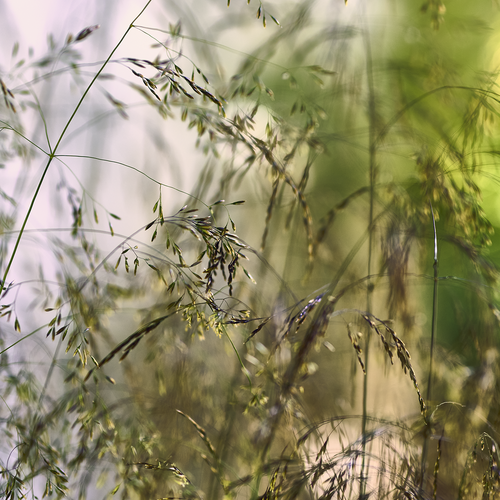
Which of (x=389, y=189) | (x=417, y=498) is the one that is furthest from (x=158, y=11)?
(x=417, y=498)

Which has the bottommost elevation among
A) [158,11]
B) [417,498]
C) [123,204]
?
[417,498]

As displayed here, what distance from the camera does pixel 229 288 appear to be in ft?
1.43

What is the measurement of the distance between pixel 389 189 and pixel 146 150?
0.61 metres

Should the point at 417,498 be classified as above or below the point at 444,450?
below

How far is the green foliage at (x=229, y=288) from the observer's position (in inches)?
16.4

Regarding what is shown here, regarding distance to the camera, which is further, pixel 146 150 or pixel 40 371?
pixel 146 150

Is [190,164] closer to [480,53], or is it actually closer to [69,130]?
[69,130]

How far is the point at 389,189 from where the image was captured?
0.59 meters

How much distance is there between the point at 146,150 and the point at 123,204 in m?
0.14

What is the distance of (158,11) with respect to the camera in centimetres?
92

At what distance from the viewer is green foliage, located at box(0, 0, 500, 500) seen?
0.42m

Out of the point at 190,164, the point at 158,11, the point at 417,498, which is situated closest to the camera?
the point at 417,498

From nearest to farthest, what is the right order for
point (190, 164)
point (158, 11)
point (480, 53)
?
point (158, 11), point (190, 164), point (480, 53)

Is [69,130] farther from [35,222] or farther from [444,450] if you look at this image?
[444,450]
